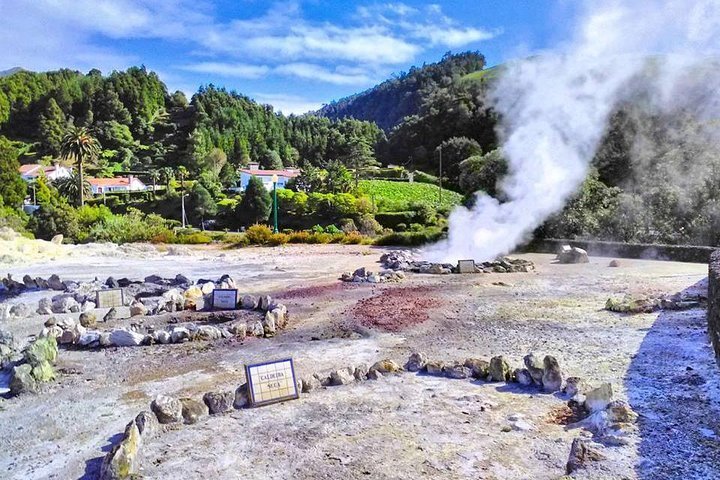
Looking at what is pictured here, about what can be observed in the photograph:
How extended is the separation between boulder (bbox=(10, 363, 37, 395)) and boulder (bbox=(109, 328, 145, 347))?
2129mm

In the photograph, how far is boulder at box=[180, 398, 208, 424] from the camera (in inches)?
257

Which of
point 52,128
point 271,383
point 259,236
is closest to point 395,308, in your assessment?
point 271,383

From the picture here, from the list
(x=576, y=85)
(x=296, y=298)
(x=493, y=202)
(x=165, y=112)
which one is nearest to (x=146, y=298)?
(x=296, y=298)

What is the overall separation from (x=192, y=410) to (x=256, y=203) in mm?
46420

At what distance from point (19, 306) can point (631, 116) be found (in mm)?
26801

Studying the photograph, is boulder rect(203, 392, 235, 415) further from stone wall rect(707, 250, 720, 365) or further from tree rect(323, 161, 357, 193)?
tree rect(323, 161, 357, 193)

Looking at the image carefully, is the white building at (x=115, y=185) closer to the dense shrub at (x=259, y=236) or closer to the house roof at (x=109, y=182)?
the house roof at (x=109, y=182)

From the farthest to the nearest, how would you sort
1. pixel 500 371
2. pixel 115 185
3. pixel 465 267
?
pixel 115 185
pixel 465 267
pixel 500 371

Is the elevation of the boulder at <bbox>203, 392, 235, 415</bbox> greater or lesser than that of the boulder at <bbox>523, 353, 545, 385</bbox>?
lesser

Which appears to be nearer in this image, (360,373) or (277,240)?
(360,373)

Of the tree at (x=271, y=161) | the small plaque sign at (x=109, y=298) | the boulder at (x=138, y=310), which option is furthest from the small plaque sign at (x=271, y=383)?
the tree at (x=271, y=161)

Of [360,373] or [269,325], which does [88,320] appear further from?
[360,373]

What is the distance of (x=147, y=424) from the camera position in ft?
20.1

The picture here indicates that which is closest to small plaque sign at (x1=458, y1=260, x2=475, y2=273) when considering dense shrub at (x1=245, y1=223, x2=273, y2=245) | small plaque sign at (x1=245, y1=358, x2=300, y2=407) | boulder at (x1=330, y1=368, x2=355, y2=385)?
boulder at (x1=330, y1=368, x2=355, y2=385)
